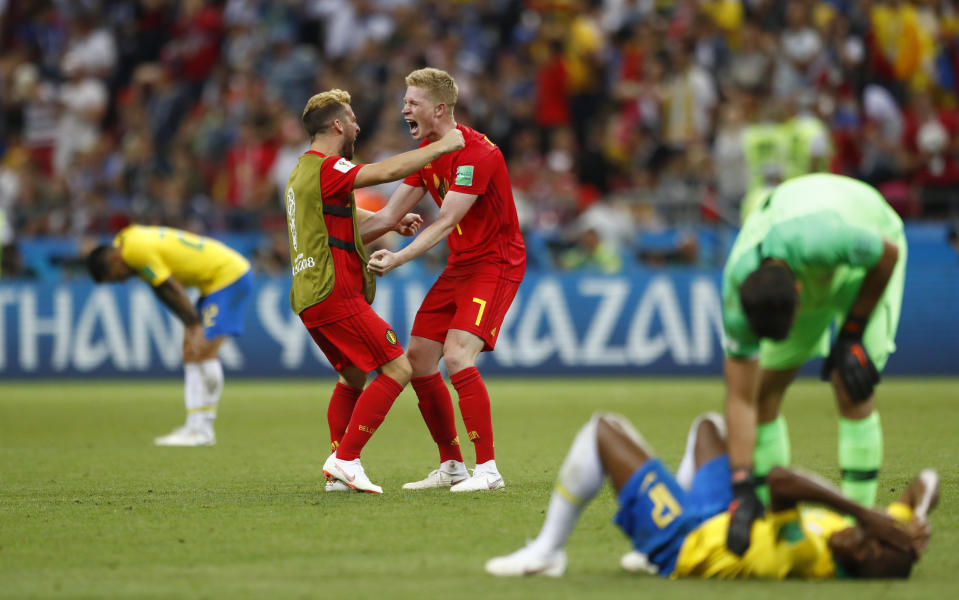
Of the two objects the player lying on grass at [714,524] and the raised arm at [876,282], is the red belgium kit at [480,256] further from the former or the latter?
the player lying on grass at [714,524]

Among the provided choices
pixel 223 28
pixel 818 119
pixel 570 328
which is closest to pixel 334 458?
pixel 570 328

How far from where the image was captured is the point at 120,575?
537 centimetres

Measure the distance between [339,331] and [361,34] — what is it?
1485cm

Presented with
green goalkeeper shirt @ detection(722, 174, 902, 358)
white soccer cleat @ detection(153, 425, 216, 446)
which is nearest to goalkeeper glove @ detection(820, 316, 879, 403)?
green goalkeeper shirt @ detection(722, 174, 902, 358)

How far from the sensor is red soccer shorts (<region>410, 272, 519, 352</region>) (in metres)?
7.92

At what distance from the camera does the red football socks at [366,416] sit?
303 inches

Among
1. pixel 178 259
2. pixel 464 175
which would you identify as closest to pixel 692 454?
pixel 464 175

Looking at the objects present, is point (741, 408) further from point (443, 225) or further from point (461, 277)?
point (461, 277)

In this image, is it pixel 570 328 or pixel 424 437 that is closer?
pixel 424 437

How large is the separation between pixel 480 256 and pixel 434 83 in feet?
3.47

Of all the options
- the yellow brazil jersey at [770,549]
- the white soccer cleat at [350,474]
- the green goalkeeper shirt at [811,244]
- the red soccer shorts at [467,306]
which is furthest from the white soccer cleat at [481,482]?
the yellow brazil jersey at [770,549]

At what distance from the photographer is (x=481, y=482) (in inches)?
307

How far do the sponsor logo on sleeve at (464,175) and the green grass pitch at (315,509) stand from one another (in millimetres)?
1804

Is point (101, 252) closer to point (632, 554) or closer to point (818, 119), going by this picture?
point (632, 554)
